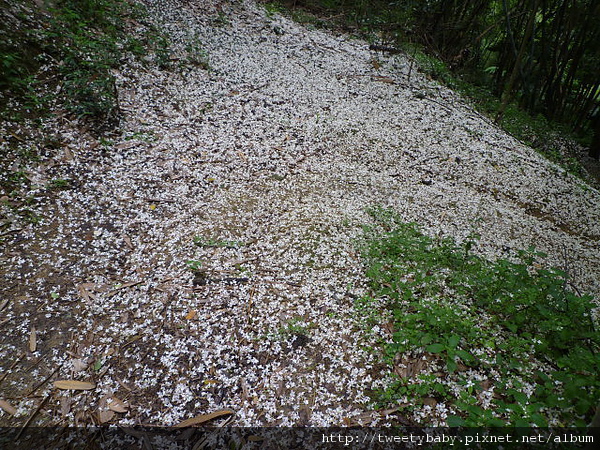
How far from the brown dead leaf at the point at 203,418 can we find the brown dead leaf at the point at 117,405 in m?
0.41

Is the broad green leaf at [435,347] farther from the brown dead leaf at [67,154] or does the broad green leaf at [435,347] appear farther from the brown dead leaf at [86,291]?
the brown dead leaf at [67,154]

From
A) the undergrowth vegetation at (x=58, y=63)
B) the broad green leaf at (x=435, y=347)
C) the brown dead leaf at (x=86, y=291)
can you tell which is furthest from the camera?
the undergrowth vegetation at (x=58, y=63)

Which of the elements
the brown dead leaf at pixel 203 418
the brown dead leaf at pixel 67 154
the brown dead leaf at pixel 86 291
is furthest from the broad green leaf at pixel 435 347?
the brown dead leaf at pixel 67 154

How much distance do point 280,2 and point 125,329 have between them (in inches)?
407

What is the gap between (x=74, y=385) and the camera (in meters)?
2.33

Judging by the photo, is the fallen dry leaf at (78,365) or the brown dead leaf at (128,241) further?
the brown dead leaf at (128,241)

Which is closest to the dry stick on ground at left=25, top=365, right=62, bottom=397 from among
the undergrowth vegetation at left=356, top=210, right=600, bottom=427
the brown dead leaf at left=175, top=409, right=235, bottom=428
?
the brown dead leaf at left=175, top=409, right=235, bottom=428

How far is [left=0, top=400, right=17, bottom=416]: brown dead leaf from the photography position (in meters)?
2.13

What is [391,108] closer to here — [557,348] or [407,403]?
[557,348]

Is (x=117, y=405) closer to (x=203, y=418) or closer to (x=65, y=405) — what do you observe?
(x=65, y=405)

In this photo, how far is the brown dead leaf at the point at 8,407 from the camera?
2.13 meters

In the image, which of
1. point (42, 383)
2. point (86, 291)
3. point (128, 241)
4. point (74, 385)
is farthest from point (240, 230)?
point (42, 383)

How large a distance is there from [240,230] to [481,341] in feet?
8.56

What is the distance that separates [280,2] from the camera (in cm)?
969
